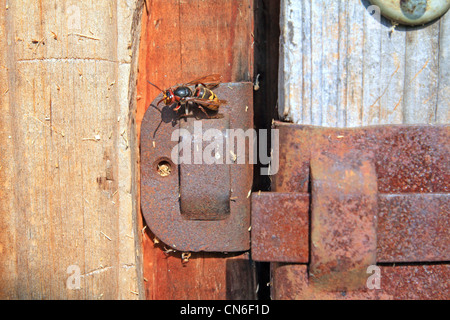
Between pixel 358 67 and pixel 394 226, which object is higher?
pixel 358 67

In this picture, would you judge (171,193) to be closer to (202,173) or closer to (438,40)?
(202,173)

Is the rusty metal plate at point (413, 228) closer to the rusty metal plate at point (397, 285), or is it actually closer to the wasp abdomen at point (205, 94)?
the rusty metal plate at point (397, 285)

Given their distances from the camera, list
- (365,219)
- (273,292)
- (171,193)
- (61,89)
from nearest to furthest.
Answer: (365,219), (273,292), (61,89), (171,193)

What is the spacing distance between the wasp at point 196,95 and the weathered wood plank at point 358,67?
25cm

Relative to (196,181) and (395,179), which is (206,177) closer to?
(196,181)

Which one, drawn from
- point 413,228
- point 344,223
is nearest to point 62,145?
point 344,223

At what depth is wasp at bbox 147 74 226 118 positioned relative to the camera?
1021 millimetres

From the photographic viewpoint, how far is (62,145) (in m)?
1.01

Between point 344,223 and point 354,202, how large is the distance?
0.05 meters

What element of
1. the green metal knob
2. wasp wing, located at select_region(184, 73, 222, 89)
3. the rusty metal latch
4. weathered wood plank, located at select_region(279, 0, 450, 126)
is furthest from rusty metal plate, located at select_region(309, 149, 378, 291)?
wasp wing, located at select_region(184, 73, 222, 89)

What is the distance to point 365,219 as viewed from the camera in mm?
756

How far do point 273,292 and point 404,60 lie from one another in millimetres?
594

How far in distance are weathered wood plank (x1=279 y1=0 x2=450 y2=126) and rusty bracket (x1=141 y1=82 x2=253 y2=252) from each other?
252 millimetres

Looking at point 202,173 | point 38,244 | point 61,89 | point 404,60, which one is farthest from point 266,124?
point 38,244
